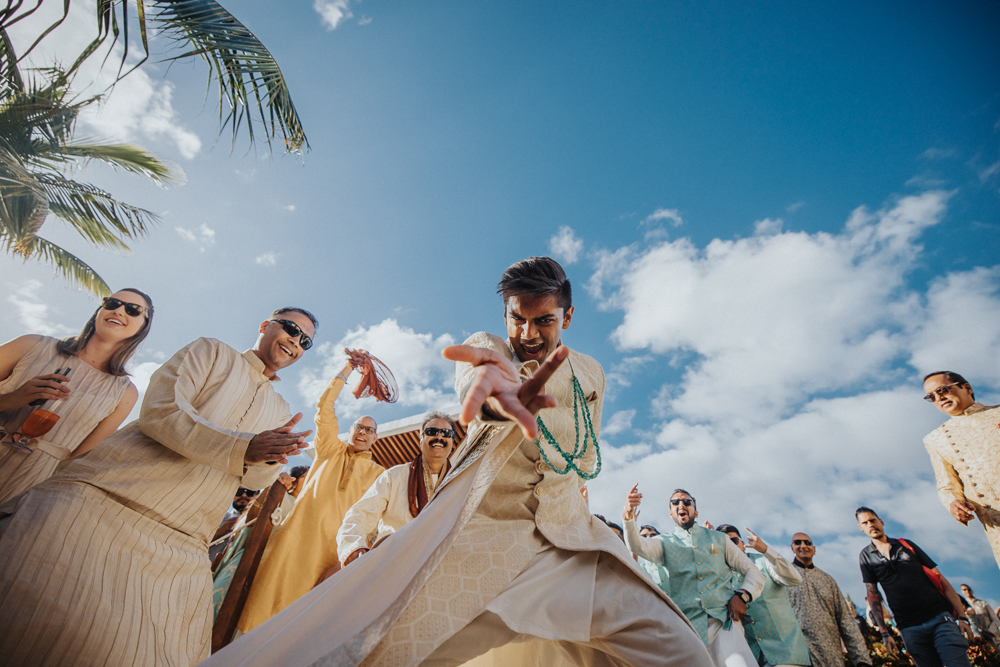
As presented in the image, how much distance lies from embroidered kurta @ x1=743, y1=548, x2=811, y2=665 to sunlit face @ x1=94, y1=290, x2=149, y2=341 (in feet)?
22.2

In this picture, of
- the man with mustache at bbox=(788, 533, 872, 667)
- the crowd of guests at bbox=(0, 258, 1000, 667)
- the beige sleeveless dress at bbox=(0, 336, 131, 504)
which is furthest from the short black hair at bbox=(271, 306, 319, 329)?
the man with mustache at bbox=(788, 533, 872, 667)

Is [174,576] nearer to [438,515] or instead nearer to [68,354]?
[438,515]

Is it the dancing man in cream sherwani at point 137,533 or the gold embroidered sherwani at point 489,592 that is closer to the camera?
the gold embroidered sherwani at point 489,592

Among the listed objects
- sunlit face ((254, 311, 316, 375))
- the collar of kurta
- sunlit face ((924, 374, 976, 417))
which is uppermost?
sunlit face ((924, 374, 976, 417))

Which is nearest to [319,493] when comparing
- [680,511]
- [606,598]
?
[606,598]

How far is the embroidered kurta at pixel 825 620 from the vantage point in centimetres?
602

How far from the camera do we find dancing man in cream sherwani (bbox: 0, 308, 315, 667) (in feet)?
5.39

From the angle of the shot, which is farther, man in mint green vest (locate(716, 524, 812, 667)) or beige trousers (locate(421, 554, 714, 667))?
man in mint green vest (locate(716, 524, 812, 667))

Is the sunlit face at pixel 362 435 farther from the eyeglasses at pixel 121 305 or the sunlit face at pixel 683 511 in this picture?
the sunlit face at pixel 683 511

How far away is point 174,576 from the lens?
207 cm

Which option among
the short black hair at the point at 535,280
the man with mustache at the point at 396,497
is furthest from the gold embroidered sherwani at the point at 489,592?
the man with mustache at the point at 396,497

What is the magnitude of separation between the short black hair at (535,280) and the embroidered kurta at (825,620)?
603cm

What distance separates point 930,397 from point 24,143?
1216 centimetres

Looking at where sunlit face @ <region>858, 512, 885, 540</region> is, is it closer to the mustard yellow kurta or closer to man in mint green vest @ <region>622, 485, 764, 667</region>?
man in mint green vest @ <region>622, 485, 764, 667</region>
